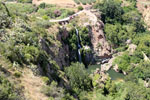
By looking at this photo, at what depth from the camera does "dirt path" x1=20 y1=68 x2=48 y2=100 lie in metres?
16.5

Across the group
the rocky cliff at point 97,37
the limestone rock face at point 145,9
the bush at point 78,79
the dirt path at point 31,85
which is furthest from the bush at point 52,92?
the limestone rock face at point 145,9

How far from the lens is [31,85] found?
17.8 m

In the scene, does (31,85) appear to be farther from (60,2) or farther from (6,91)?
(60,2)

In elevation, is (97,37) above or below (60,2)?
below

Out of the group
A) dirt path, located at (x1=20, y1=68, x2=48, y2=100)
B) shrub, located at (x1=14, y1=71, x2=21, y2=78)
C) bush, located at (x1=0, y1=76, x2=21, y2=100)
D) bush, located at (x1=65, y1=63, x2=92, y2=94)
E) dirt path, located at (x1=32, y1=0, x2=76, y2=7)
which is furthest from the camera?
dirt path, located at (x1=32, y1=0, x2=76, y2=7)

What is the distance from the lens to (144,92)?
96.5ft

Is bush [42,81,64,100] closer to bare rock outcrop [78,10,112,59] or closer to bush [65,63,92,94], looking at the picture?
bush [65,63,92,94]

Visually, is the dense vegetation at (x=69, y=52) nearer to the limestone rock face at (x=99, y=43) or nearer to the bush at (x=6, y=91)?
the bush at (x=6, y=91)

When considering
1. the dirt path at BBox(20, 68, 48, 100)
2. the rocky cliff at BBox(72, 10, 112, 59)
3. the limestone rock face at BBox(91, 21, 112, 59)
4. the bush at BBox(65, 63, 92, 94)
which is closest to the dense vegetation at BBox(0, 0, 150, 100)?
the bush at BBox(65, 63, 92, 94)

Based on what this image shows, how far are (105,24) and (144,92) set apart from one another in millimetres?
28224

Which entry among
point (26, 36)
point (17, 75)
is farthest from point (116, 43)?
point (17, 75)

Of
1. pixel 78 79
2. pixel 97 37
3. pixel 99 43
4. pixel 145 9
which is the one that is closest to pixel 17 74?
pixel 78 79

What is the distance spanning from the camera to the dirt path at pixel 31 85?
54.2 ft

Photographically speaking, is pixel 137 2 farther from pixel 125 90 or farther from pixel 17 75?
pixel 17 75
